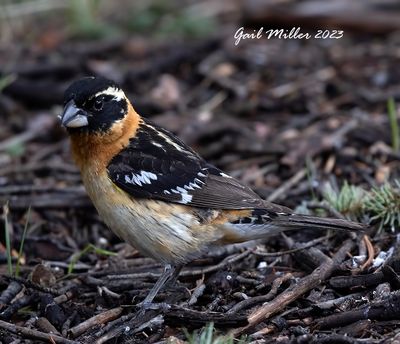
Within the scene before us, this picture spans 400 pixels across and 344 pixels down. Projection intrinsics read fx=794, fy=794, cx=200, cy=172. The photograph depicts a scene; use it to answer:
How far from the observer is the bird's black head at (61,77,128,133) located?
5207mm

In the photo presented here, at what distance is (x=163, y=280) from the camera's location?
5.17m

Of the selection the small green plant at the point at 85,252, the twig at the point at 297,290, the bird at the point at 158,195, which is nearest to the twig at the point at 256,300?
the twig at the point at 297,290

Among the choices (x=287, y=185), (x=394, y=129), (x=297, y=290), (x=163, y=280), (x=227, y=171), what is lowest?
(x=227, y=171)

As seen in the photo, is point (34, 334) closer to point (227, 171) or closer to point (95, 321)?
Result: point (95, 321)

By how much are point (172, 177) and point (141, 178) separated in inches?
8.5

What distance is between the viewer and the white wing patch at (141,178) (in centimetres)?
511

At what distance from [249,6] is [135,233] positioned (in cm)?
566

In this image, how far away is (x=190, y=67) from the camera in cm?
923

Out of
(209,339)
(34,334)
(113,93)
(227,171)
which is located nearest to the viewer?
(209,339)

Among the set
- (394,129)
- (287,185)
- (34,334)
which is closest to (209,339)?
(34,334)

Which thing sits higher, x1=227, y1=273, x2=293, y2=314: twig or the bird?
the bird

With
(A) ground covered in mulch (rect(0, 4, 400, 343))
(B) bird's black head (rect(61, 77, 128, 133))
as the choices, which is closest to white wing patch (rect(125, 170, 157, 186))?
(B) bird's black head (rect(61, 77, 128, 133))

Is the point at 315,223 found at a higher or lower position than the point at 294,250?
higher

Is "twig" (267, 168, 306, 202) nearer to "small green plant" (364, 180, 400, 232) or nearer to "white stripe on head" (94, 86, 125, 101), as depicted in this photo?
"small green plant" (364, 180, 400, 232)
